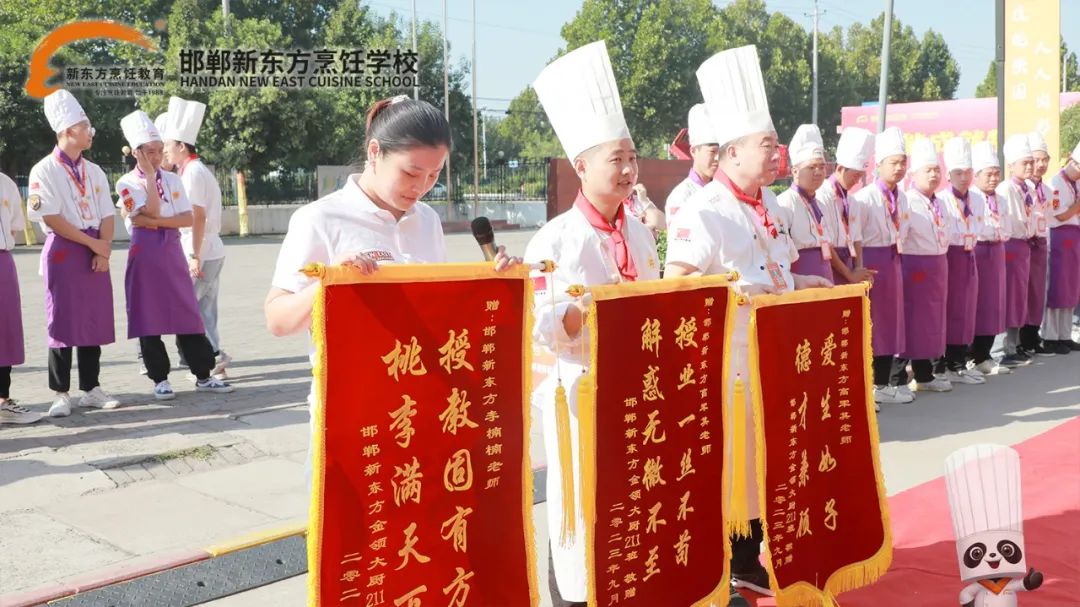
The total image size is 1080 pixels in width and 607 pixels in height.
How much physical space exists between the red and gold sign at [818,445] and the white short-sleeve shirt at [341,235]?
41.5 inches

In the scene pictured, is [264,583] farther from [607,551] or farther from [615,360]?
[615,360]

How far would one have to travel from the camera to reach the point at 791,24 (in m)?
46.9

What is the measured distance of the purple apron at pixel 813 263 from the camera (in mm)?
5668

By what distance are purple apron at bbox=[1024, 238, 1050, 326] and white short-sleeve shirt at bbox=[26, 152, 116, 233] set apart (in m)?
6.77

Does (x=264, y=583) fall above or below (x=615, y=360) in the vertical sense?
below

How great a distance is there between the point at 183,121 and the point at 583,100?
4639 mm

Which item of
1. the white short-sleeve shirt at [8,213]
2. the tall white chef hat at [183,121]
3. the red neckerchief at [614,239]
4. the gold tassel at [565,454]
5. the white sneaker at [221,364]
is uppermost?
the tall white chef hat at [183,121]

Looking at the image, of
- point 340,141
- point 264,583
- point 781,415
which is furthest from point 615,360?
point 340,141

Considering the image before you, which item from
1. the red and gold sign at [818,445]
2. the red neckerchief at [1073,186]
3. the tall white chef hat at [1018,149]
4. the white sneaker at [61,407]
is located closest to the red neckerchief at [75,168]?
the white sneaker at [61,407]

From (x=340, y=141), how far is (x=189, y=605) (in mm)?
23954

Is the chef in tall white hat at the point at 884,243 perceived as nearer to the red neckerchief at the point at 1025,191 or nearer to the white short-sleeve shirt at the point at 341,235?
the red neckerchief at the point at 1025,191

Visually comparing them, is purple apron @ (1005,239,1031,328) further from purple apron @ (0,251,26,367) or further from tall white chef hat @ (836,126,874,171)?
purple apron @ (0,251,26,367)

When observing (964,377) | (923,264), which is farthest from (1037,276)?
(923,264)

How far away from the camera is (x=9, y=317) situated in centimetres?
545
